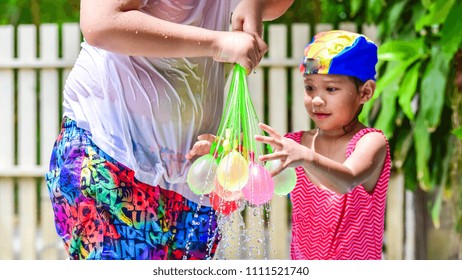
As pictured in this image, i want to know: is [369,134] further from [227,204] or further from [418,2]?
[418,2]

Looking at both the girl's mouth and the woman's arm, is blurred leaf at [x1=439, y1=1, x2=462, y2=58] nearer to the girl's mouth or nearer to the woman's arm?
the girl's mouth

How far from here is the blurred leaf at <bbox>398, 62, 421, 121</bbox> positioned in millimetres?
4000

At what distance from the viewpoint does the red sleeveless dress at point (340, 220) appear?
7.20 ft

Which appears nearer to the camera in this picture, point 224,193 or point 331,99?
point 224,193

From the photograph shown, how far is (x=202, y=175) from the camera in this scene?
6.34 ft

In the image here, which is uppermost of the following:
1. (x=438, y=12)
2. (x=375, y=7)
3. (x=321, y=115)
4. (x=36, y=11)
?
(x=36, y=11)

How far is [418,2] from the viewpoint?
4473mm

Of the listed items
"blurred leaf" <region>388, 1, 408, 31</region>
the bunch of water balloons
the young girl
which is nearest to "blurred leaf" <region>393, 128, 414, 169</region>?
"blurred leaf" <region>388, 1, 408, 31</region>

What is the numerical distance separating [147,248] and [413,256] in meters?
3.68

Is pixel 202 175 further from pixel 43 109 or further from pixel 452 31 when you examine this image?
pixel 43 109

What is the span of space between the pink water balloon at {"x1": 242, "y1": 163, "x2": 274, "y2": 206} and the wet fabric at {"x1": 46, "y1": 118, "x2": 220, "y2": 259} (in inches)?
4.9

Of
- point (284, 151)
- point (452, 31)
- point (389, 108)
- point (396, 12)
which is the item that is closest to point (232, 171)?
point (284, 151)

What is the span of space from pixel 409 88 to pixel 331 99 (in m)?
1.98
